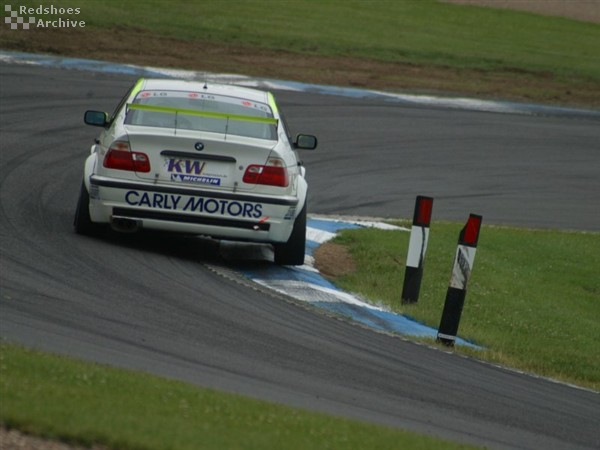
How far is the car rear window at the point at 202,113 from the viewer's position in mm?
10391

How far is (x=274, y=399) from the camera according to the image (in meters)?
6.74

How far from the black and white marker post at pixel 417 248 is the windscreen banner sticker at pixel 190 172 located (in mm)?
1704

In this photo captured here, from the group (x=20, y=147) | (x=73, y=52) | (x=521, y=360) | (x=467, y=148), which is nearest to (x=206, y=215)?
Answer: (x=521, y=360)

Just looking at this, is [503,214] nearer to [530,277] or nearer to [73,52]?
[530,277]

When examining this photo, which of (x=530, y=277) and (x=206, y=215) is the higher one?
(x=206, y=215)

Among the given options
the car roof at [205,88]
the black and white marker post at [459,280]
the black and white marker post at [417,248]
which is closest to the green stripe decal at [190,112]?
the car roof at [205,88]

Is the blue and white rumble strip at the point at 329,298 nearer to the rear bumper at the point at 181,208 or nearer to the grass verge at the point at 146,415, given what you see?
the rear bumper at the point at 181,208

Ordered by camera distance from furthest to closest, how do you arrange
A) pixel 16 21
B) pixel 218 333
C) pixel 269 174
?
1. pixel 16 21
2. pixel 269 174
3. pixel 218 333

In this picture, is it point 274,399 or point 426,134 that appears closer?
point 274,399

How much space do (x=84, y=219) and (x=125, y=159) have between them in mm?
688

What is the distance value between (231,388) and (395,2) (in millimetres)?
33111

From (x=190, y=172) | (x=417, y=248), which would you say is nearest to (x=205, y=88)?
(x=190, y=172)

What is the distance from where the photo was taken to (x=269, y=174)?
10.1 meters

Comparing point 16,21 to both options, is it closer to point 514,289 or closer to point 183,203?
point 514,289
